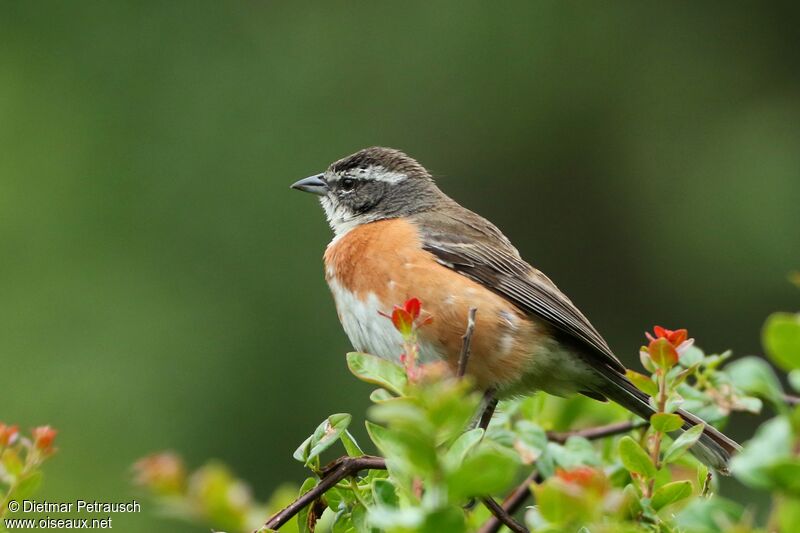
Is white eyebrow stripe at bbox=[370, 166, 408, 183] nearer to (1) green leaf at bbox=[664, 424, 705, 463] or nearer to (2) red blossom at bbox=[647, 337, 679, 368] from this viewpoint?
(2) red blossom at bbox=[647, 337, 679, 368]

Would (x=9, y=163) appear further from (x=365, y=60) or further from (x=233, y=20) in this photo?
(x=365, y=60)

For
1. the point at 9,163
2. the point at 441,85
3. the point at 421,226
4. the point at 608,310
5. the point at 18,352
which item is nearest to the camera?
the point at 421,226

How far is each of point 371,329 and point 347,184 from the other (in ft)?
4.68

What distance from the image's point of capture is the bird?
434 centimetres

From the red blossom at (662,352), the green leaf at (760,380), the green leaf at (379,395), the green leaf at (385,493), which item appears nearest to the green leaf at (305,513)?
the green leaf at (379,395)

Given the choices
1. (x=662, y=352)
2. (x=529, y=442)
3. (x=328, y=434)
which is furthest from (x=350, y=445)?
(x=662, y=352)

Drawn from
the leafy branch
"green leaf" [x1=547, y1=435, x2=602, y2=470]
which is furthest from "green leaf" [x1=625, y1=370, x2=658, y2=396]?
"green leaf" [x1=547, y1=435, x2=602, y2=470]

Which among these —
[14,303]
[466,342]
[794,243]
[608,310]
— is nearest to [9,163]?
[14,303]

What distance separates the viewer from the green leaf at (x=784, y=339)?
4.70 ft

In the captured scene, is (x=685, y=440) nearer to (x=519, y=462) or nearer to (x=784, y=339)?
(x=519, y=462)

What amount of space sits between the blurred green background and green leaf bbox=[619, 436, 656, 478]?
637cm

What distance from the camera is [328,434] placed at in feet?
→ 7.94

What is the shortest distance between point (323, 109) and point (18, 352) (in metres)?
4.00

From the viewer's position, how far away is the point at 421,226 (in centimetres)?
500
